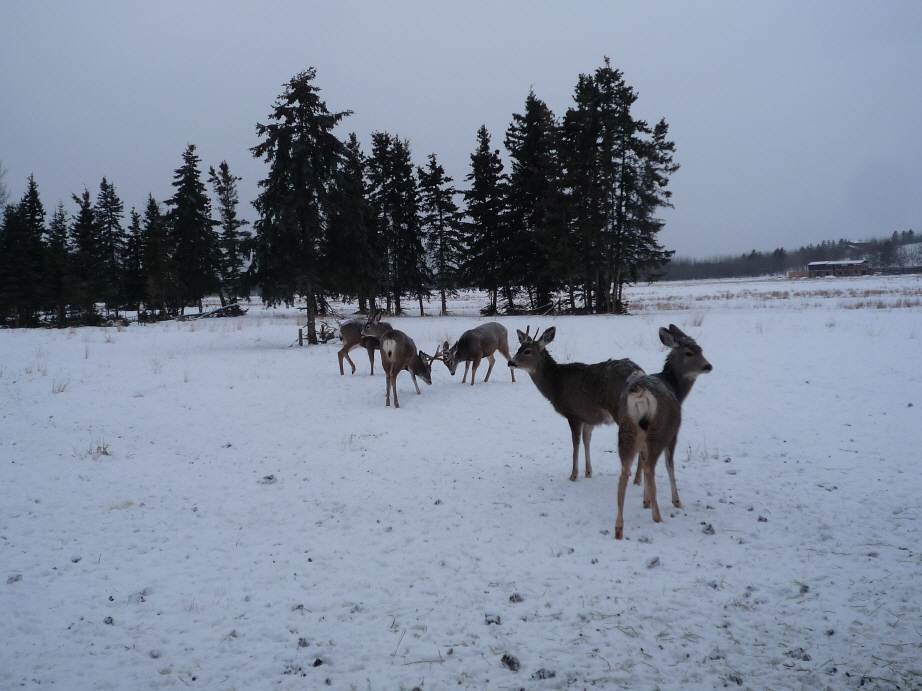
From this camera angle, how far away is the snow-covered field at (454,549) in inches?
125

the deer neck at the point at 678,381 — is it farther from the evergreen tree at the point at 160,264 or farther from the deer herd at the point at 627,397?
the evergreen tree at the point at 160,264

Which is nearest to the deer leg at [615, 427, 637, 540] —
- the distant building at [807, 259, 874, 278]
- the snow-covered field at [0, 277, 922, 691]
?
the snow-covered field at [0, 277, 922, 691]

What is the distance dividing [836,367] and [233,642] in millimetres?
12802

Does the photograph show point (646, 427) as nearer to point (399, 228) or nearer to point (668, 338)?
point (668, 338)

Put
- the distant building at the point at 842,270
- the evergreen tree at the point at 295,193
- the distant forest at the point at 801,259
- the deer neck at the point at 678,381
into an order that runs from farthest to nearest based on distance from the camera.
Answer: the distant forest at the point at 801,259
the distant building at the point at 842,270
the evergreen tree at the point at 295,193
the deer neck at the point at 678,381

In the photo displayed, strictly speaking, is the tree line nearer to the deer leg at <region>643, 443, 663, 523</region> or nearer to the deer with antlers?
the deer with antlers

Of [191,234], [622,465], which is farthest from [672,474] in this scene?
[191,234]

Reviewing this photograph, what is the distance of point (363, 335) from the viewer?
13688mm

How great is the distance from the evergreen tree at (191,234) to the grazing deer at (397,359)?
3669cm

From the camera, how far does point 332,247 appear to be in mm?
21953

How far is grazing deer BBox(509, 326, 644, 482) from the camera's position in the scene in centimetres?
596

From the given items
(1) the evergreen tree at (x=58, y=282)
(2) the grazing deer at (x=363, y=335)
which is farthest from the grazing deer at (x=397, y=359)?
(1) the evergreen tree at (x=58, y=282)

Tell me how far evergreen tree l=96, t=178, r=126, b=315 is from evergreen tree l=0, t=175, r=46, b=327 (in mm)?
6025

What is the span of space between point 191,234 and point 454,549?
143 ft
